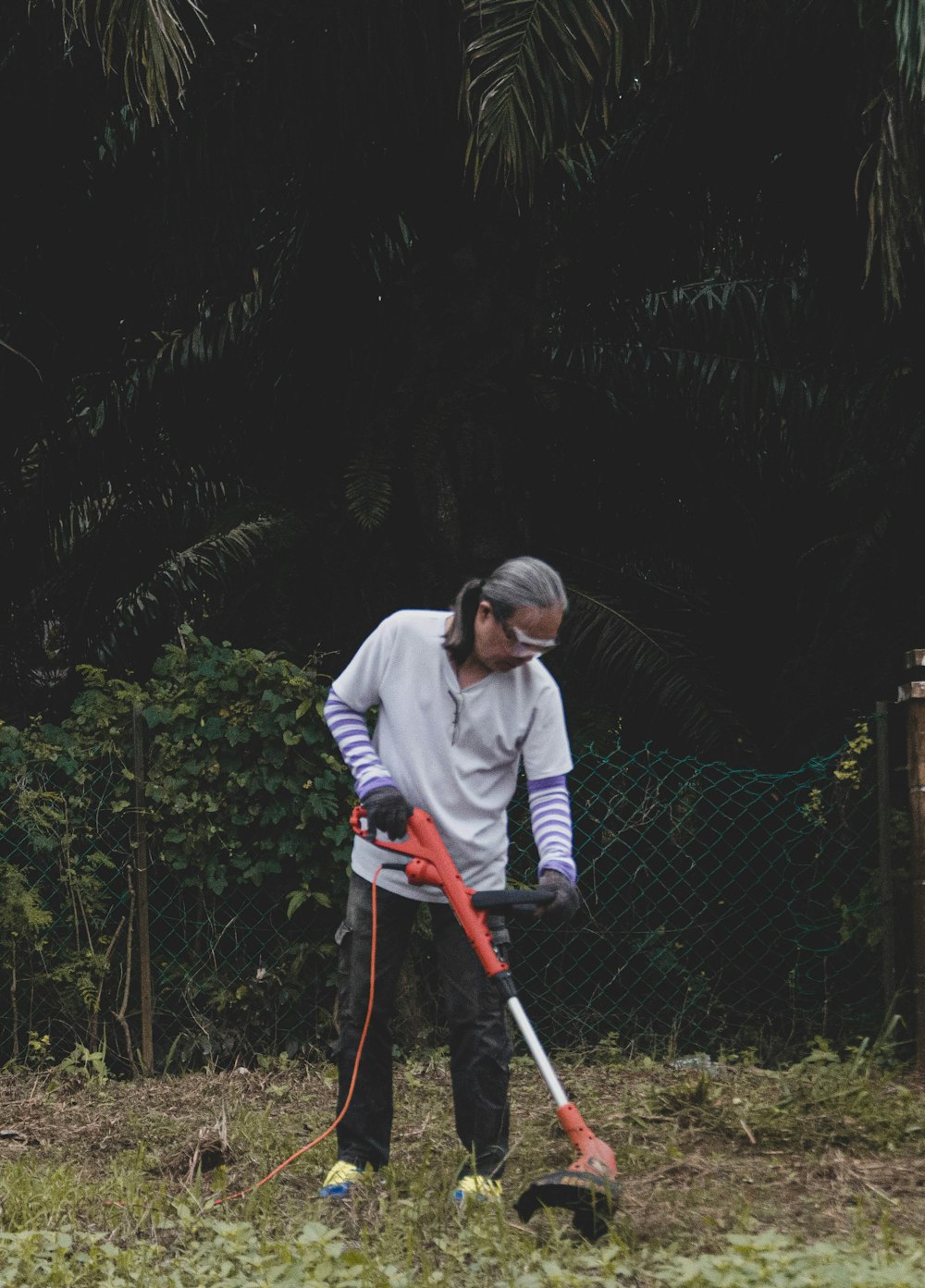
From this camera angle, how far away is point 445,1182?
399 centimetres

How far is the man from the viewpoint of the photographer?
12.6ft

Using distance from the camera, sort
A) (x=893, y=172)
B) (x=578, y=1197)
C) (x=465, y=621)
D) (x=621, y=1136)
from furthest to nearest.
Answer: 1. (x=893, y=172)
2. (x=621, y=1136)
3. (x=465, y=621)
4. (x=578, y=1197)

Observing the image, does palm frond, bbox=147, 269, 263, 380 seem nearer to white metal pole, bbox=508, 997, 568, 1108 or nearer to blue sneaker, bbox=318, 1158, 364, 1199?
blue sneaker, bbox=318, 1158, 364, 1199

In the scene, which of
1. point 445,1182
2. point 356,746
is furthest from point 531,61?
point 445,1182

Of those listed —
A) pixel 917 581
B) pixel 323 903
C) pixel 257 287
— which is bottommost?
pixel 323 903

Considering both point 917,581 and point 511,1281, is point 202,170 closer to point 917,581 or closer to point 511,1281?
point 917,581

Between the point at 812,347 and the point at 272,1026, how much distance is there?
5090mm

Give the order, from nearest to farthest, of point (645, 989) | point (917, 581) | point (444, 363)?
1. point (645, 989)
2. point (444, 363)
3. point (917, 581)

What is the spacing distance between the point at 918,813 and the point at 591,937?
1.43 meters

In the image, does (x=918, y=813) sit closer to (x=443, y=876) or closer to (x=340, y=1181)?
(x=443, y=876)

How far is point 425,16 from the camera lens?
21.1 feet

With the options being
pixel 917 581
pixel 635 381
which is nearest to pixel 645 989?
pixel 917 581

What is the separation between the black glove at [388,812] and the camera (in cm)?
368

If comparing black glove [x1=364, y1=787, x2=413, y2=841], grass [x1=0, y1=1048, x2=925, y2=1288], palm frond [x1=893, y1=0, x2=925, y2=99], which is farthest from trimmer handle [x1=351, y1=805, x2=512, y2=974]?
palm frond [x1=893, y1=0, x2=925, y2=99]
